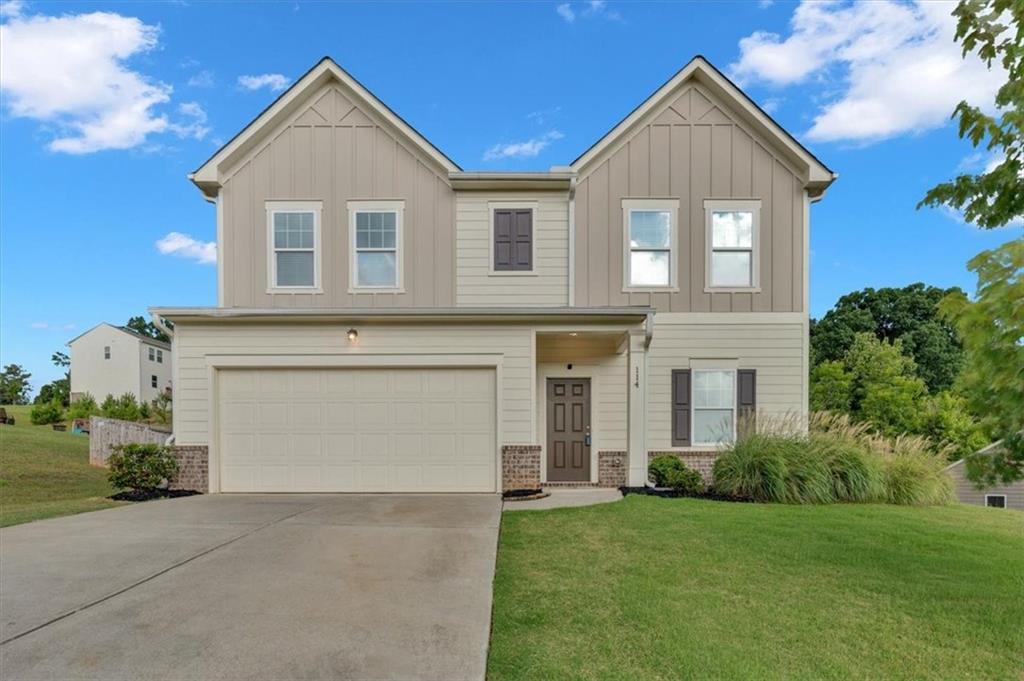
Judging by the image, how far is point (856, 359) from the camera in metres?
32.7

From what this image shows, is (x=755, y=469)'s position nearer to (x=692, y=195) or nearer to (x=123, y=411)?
(x=692, y=195)

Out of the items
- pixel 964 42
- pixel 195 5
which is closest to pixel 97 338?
pixel 195 5

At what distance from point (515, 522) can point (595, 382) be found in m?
4.23

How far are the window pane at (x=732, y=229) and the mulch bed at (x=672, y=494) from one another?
5.00 meters

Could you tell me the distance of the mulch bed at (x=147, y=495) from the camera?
876 cm

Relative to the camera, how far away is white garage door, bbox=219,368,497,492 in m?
9.20

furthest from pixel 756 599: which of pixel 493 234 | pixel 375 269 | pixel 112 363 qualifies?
pixel 112 363

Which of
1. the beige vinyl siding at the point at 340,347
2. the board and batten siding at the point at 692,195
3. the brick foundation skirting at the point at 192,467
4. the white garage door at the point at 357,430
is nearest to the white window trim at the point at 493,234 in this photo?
the board and batten siding at the point at 692,195

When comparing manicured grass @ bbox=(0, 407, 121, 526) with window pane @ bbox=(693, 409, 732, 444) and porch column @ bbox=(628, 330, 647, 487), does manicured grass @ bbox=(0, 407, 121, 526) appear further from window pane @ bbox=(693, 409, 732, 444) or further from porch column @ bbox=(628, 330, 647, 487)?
window pane @ bbox=(693, 409, 732, 444)

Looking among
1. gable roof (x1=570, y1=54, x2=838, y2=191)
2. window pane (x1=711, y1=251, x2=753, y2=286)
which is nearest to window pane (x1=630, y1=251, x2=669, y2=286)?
window pane (x1=711, y1=251, x2=753, y2=286)

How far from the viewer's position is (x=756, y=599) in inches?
166

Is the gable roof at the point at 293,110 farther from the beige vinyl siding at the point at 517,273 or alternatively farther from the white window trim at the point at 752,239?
the white window trim at the point at 752,239

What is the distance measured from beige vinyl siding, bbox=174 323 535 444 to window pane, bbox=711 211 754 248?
4687 millimetres

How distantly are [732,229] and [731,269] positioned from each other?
2.74ft
